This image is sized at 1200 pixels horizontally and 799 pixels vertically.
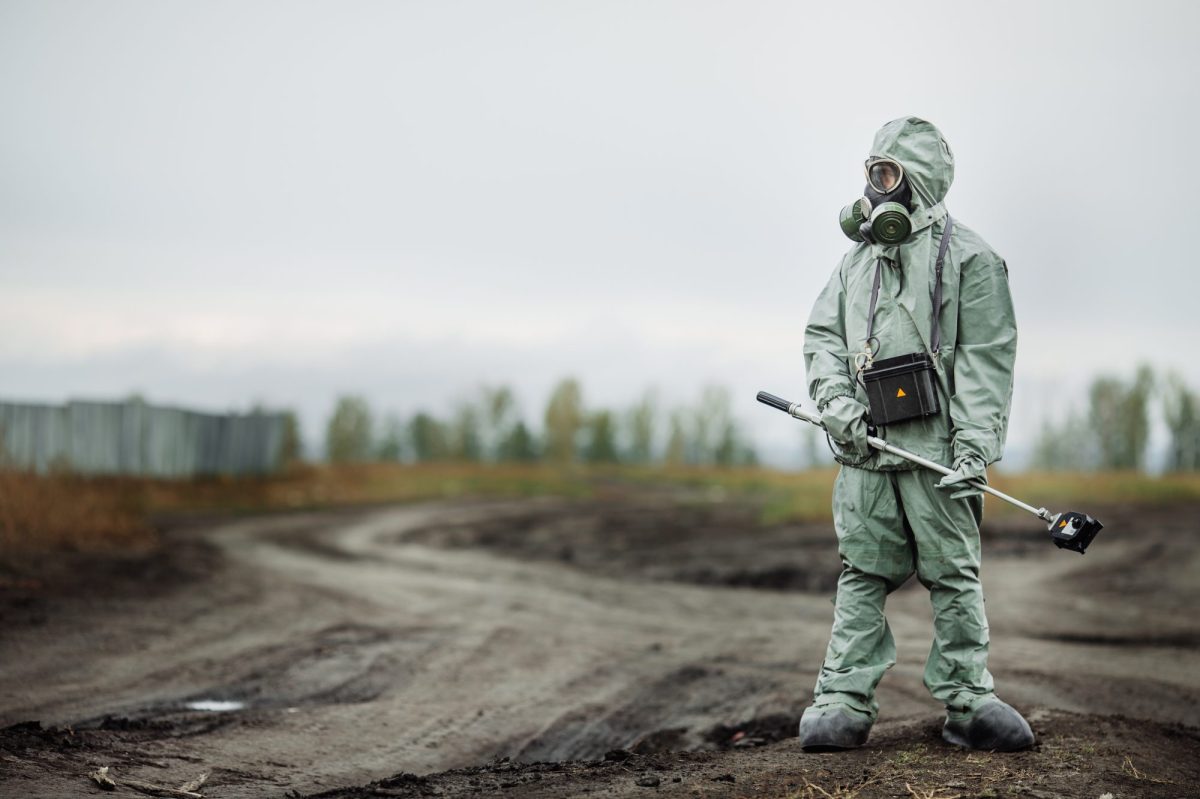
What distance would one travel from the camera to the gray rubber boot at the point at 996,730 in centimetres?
445

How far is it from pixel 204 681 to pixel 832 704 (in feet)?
12.5

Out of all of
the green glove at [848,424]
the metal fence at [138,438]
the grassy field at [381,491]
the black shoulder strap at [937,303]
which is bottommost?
the grassy field at [381,491]

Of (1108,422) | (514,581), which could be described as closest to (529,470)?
(1108,422)

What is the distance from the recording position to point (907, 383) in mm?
4574

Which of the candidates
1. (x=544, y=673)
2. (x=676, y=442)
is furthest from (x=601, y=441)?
(x=544, y=673)

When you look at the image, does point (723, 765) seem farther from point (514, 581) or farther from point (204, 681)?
point (514, 581)

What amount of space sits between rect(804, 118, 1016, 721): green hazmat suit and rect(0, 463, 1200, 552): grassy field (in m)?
9.78

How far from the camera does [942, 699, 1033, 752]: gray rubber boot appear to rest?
4449 mm

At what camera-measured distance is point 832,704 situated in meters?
4.63

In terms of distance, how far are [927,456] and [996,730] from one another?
111 cm

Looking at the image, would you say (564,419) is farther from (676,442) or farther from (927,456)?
(927,456)

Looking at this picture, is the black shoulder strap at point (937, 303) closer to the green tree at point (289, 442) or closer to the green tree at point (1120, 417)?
the green tree at point (289, 442)

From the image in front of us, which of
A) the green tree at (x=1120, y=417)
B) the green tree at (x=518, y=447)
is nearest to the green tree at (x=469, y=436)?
the green tree at (x=518, y=447)

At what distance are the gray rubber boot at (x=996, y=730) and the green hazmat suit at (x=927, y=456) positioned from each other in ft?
0.14
